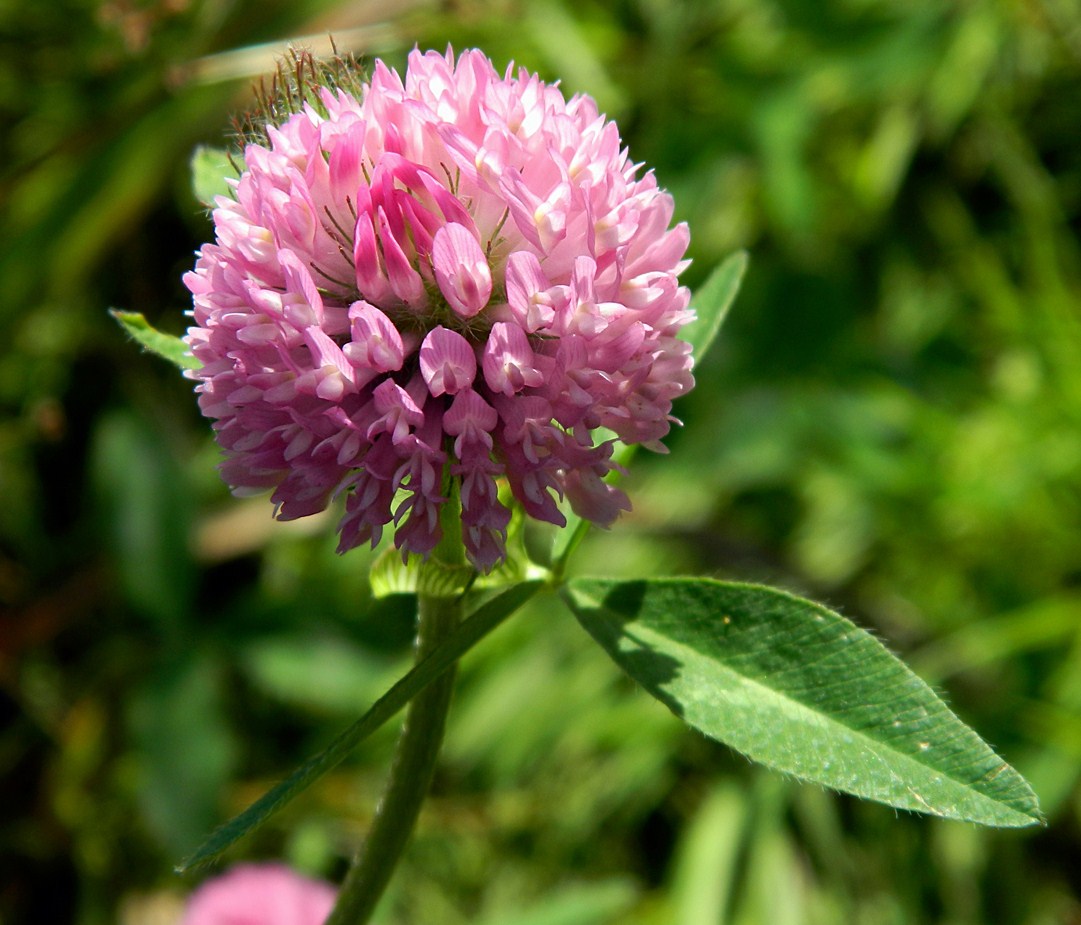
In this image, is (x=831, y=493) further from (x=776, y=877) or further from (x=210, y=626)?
(x=210, y=626)

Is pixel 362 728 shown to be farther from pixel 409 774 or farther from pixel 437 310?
pixel 437 310

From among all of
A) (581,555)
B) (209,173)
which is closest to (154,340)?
(209,173)

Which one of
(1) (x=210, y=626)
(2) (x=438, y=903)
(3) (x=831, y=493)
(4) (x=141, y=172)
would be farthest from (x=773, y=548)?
(4) (x=141, y=172)

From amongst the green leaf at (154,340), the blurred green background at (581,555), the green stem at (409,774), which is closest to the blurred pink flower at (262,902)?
the blurred green background at (581,555)

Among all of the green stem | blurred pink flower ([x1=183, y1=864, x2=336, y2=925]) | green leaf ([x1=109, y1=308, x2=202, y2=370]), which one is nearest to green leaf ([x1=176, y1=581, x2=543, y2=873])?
the green stem

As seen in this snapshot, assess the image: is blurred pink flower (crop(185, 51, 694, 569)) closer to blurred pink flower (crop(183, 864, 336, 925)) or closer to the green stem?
the green stem

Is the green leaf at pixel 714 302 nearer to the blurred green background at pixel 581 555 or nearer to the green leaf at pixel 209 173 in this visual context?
the green leaf at pixel 209 173

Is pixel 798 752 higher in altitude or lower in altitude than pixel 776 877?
higher
